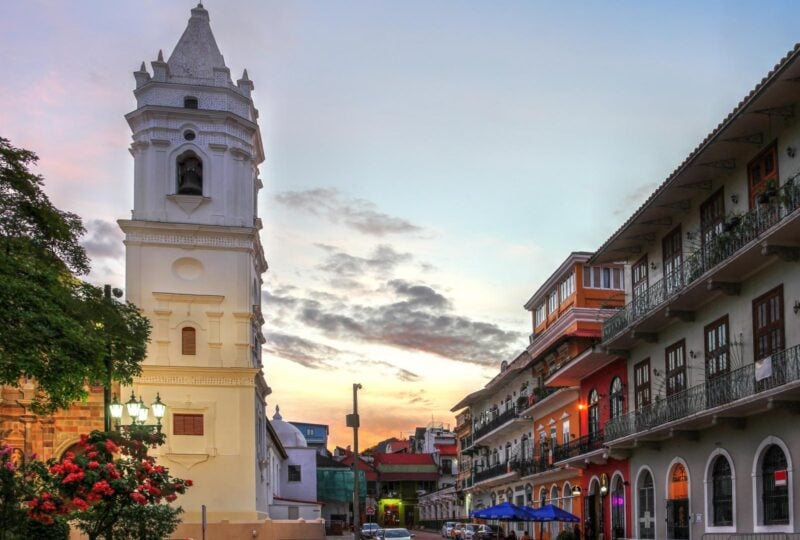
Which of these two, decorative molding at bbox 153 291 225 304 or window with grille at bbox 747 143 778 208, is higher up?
window with grille at bbox 747 143 778 208

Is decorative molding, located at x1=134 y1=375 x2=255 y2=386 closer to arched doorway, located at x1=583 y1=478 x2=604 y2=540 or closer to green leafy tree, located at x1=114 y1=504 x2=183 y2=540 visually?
arched doorway, located at x1=583 y1=478 x2=604 y2=540

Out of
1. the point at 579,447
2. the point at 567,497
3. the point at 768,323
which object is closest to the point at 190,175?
the point at 579,447

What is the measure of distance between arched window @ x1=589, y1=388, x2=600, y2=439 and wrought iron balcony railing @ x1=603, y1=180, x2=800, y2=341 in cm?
663

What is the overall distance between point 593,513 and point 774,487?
55.8 feet

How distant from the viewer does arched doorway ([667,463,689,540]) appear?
27.2 meters

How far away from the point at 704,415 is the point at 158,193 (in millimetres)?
26402

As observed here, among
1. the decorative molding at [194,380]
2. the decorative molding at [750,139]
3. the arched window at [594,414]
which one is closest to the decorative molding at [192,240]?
the decorative molding at [194,380]

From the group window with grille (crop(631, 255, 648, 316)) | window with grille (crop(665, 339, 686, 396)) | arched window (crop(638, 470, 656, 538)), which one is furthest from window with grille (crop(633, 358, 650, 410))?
arched window (crop(638, 470, 656, 538))

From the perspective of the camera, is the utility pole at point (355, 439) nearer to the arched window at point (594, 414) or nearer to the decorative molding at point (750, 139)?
the arched window at point (594, 414)

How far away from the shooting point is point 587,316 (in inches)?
1766

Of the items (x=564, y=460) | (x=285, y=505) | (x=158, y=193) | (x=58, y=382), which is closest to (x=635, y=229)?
(x=564, y=460)

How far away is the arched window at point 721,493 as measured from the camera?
79.8 feet

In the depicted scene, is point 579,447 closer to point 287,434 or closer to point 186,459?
point 186,459

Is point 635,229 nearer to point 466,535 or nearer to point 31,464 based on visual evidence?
point 31,464
